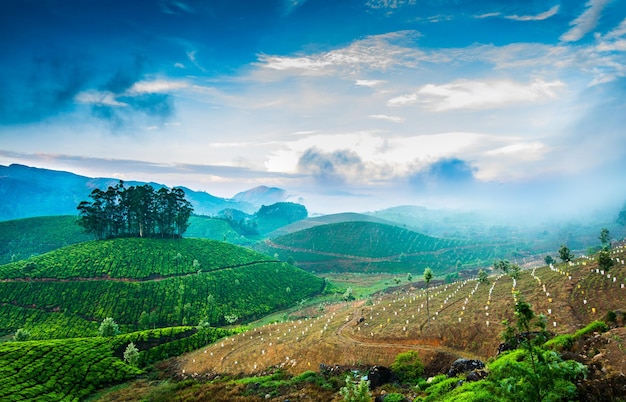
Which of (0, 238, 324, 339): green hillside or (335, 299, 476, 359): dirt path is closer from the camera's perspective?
(335, 299, 476, 359): dirt path

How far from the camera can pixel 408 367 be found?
4469 centimetres

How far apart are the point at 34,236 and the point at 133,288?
396 feet

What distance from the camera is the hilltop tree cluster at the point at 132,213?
468 ft

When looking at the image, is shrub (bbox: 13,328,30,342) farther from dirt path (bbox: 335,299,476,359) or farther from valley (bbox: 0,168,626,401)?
dirt path (bbox: 335,299,476,359)

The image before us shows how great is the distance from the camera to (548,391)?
61.0 feet

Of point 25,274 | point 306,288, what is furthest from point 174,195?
point 306,288

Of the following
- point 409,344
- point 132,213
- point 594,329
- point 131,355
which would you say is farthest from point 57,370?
point 132,213

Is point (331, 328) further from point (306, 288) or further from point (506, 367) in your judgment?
point (306, 288)

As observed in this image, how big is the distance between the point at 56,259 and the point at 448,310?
427 ft

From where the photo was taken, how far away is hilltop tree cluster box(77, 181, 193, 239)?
142 meters

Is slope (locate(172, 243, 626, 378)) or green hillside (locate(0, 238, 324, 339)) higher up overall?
slope (locate(172, 243, 626, 378))

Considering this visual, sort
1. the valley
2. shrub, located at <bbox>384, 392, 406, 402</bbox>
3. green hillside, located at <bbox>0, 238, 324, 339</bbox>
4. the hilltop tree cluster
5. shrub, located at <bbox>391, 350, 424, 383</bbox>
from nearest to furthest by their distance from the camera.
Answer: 1. shrub, located at <bbox>384, 392, 406, 402</bbox>
2. the valley
3. shrub, located at <bbox>391, 350, 424, 383</bbox>
4. green hillside, located at <bbox>0, 238, 324, 339</bbox>
5. the hilltop tree cluster

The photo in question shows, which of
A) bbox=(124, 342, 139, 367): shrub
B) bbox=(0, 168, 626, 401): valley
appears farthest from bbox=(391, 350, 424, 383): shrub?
bbox=(124, 342, 139, 367): shrub

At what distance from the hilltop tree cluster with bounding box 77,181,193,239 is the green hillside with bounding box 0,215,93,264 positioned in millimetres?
27079
